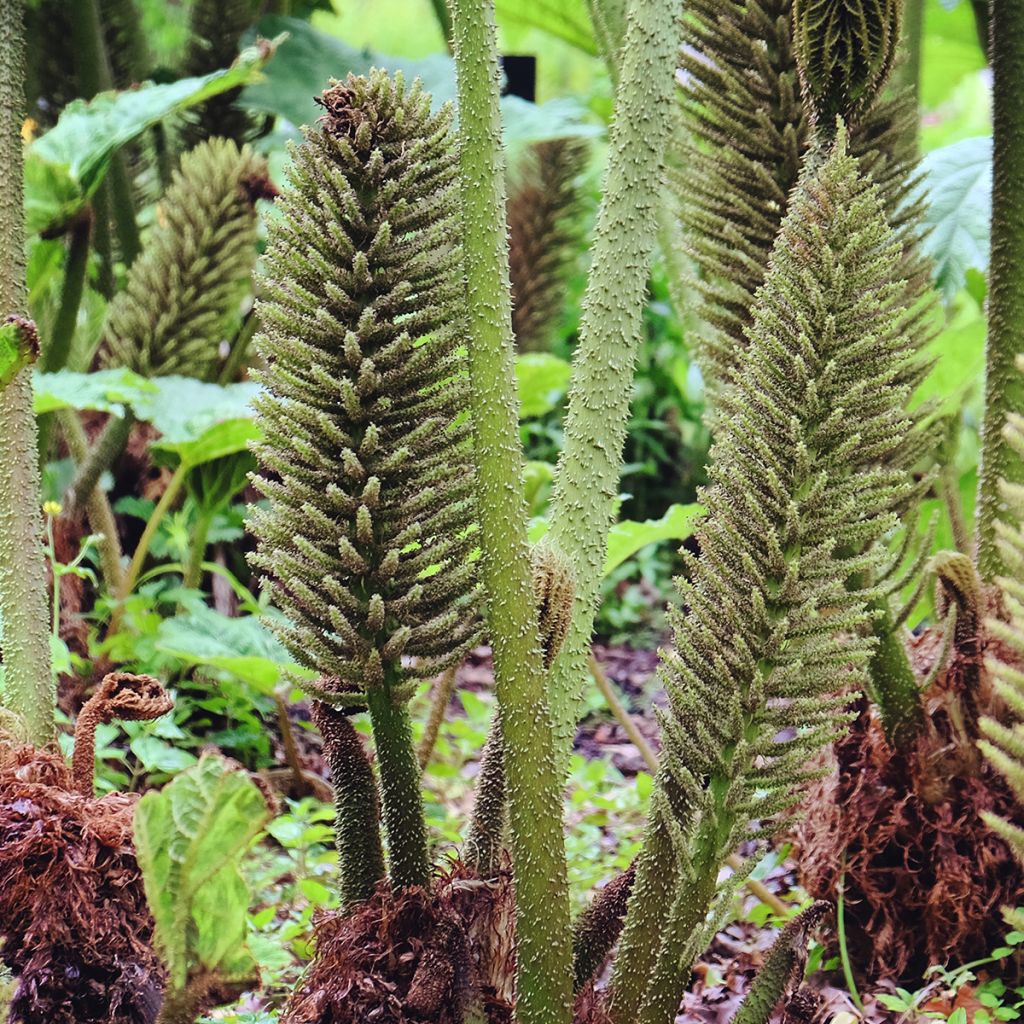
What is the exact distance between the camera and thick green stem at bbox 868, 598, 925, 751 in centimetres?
123

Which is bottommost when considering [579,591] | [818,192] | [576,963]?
[576,963]

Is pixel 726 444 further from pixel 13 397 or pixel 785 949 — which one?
pixel 13 397

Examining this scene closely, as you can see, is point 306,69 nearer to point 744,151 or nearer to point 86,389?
point 86,389

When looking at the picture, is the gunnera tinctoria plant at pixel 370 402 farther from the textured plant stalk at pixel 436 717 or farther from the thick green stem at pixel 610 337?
the textured plant stalk at pixel 436 717

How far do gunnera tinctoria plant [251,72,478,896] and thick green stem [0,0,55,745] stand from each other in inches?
13.2

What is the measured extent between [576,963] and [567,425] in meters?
0.46

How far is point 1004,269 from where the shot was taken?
132 centimetres

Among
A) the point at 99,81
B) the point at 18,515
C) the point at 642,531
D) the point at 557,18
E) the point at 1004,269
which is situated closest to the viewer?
the point at 18,515

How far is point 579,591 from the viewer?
1026mm

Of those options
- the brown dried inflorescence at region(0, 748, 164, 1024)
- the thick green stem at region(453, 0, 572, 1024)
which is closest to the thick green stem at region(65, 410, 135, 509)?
the brown dried inflorescence at region(0, 748, 164, 1024)

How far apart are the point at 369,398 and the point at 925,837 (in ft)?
2.48

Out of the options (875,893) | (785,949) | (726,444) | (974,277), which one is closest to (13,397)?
(726,444)

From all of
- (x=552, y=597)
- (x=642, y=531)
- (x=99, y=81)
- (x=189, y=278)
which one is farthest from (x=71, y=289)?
(x=552, y=597)

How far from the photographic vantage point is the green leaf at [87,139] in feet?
5.79
